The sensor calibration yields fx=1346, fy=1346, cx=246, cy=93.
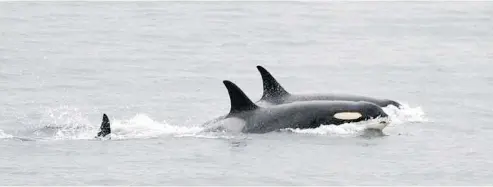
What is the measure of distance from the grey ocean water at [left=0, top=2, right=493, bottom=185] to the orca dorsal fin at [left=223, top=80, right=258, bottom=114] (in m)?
0.76

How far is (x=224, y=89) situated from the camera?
32.5 metres

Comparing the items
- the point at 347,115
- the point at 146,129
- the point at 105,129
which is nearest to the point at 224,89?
the point at 146,129

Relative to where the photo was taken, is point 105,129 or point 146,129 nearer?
point 105,129

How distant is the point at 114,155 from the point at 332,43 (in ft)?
64.3

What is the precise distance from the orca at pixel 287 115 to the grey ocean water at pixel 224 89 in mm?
226

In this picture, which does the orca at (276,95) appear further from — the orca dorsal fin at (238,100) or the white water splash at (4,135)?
the white water splash at (4,135)

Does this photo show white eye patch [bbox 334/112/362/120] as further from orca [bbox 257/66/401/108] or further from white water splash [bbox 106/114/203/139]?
white water splash [bbox 106/114/203/139]

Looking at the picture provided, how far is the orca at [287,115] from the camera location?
81.4 feet

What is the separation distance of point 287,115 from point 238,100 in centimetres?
95

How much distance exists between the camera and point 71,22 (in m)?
46.5

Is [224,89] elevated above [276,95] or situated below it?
above

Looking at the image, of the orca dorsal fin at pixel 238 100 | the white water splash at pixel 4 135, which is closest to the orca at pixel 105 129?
the white water splash at pixel 4 135

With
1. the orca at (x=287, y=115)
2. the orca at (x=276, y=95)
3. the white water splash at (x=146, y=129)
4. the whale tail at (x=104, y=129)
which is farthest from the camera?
the orca at (x=276, y=95)

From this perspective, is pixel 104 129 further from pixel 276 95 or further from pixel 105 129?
pixel 276 95
